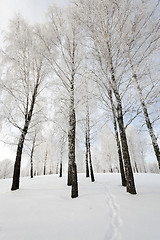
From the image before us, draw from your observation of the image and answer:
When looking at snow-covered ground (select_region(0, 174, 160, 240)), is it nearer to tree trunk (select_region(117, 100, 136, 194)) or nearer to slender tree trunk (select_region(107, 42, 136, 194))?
tree trunk (select_region(117, 100, 136, 194))

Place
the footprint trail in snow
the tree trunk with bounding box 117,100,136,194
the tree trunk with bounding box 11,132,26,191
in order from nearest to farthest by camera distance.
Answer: the footprint trail in snow < the tree trunk with bounding box 117,100,136,194 < the tree trunk with bounding box 11,132,26,191

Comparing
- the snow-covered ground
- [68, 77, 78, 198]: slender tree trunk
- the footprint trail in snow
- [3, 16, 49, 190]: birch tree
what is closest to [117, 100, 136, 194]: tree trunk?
the snow-covered ground

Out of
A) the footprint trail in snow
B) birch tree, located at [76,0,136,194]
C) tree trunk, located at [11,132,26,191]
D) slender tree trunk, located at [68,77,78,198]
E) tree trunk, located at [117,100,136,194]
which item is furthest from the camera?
tree trunk, located at [11,132,26,191]

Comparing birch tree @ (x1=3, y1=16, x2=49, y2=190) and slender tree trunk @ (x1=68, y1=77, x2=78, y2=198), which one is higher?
birch tree @ (x1=3, y1=16, x2=49, y2=190)

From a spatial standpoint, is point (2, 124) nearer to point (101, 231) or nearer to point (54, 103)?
point (54, 103)

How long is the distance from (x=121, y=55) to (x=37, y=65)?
17.3 feet

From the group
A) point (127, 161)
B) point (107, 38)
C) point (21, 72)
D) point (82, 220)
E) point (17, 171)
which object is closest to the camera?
point (82, 220)

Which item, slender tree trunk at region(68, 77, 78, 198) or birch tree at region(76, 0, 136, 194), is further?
birch tree at region(76, 0, 136, 194)

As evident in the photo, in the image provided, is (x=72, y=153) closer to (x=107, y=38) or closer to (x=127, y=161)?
(x=127, y=161)

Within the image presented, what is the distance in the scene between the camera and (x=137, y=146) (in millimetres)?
21688

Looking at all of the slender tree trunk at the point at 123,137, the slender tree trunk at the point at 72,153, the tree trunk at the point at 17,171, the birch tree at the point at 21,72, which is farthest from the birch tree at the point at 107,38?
the tree trunk at the point at 17,171

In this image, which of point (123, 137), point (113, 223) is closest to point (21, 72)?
point (123, 137)

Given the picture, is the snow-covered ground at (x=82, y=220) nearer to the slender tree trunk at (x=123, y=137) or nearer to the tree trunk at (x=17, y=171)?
the slender tree trunk at (x=123, y=137)

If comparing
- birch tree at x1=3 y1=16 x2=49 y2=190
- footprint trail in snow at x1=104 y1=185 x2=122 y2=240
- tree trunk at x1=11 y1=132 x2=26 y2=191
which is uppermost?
birch tree at x1=3 y1=16 x2=49 y2=190
